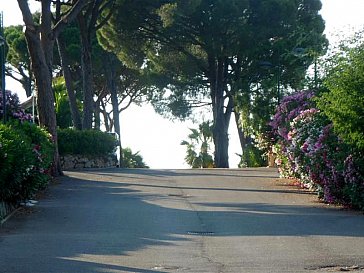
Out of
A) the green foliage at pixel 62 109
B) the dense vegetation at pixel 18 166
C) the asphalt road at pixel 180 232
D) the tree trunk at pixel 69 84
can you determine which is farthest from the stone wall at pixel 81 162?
the dense vegetation at pixel 18 166

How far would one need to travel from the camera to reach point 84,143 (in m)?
34.6

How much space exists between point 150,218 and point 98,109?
39.0 metres

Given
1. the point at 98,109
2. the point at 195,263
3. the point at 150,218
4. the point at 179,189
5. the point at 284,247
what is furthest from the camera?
the point at 98,109

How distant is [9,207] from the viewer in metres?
16.0

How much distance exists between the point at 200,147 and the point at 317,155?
3475 centimetres

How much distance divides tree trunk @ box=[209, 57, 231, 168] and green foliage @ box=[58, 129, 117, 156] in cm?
981

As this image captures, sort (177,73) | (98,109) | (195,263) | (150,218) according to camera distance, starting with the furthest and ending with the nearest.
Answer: (98,109) < (177,73) < (150,218) < (195,263)

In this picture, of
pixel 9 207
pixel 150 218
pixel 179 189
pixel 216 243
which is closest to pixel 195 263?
pixel 216 243

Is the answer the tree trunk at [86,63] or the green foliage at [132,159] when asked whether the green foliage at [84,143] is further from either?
the green foliage at [132,159]

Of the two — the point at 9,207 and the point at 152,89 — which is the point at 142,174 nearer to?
the point at 9,207

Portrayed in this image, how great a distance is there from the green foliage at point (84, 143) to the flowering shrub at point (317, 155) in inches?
473

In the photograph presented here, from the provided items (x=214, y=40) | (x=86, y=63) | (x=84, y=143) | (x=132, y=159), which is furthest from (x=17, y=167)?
(x=132, y=159)

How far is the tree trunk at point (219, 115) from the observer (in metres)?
44.1

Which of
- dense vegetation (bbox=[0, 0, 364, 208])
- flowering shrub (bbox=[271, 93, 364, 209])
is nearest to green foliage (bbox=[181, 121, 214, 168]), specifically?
dense vegetation (bbox=[0, 0, 364, 208])
